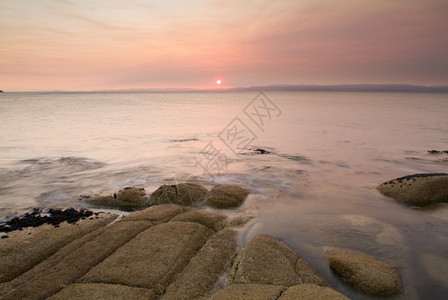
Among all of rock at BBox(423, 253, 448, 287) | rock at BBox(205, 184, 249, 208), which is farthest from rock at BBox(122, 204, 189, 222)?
rock at BBox(423, 253, 448, 287)

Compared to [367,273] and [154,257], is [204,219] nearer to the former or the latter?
[154,257]

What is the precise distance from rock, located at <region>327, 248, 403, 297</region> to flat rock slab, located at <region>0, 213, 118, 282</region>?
28.9 feet

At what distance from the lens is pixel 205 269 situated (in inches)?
321

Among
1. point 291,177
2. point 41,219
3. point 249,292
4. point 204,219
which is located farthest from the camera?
point 291,177

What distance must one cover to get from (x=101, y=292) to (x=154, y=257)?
181cm

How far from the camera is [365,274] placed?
27.1 ft

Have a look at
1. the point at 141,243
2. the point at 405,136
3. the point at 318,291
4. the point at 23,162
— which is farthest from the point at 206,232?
the point at 405,136

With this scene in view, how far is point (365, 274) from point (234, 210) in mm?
6584

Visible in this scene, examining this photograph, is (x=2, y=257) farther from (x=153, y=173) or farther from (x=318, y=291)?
(x=153, y=173)

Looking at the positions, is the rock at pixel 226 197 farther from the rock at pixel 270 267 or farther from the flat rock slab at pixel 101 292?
the flat rock slab at pixel 101 292

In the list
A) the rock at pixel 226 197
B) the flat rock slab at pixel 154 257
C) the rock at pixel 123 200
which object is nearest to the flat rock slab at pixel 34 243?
the flat rock slab at pixel 154 257

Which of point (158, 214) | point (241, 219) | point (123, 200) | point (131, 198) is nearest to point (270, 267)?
point (241, 219)

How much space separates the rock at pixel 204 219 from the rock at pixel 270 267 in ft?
7.98

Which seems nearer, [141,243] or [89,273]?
[89,273]
